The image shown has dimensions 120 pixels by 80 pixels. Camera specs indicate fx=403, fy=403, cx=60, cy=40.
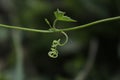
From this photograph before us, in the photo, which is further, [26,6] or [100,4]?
[26,6]

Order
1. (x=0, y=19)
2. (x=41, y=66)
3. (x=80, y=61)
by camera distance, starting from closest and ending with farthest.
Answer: (x=80, y=61) → (x=41, y=66) → (x=0, y=19)

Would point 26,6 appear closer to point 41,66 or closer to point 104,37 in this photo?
point 41,66

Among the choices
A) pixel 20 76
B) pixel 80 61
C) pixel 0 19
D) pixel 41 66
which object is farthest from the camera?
pixel 0 19

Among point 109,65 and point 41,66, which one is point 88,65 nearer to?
point 109,65

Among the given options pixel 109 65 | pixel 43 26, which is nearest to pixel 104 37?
pixel 109 65

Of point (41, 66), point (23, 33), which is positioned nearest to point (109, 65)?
point (41, 66)

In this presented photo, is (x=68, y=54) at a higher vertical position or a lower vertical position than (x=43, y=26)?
lower

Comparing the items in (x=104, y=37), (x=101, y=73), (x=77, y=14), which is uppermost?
(x=77, y=14)
